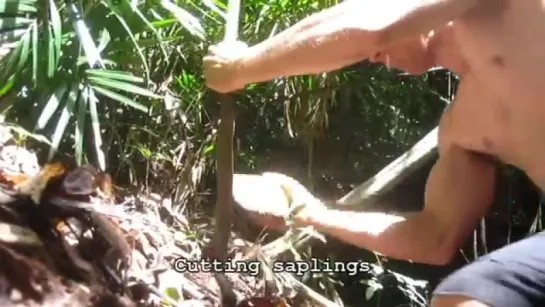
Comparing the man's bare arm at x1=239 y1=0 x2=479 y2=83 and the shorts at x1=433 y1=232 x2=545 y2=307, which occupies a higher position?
the man's bare arm at x1=239 y1=0 x2=479 y2=83

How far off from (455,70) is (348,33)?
28 centimetres

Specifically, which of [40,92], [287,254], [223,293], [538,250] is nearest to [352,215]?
[287,254]

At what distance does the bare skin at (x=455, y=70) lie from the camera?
0.98 m

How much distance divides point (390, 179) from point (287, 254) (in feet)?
0.72

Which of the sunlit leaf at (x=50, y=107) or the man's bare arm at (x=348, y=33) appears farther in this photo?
the sunlit leaf at (x=50, y=107)

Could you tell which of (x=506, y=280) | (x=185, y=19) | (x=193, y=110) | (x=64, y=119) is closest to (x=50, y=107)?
(x=64, y=119)

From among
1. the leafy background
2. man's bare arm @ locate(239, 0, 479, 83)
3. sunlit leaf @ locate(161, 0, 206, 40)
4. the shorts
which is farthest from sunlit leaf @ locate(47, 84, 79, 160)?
the shorts

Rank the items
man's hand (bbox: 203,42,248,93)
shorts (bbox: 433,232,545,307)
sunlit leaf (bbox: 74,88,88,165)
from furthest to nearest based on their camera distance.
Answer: sunlit leaf (bbox: 74,88,88,165) < man's hand (bbox: 203,42,248,93) < shorts (bbox: 433,232,545,307)

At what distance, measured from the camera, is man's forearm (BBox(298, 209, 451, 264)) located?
1271 millimetres

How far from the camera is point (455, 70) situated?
120 centimetres

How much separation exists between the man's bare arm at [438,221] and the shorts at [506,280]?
0.25 meters

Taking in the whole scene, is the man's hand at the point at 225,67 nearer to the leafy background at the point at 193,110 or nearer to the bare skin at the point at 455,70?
the bare skin at the point at 455,70

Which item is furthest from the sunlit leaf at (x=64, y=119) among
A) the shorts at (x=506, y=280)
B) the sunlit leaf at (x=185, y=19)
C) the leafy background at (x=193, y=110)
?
the shorts at (x=506, y=280)

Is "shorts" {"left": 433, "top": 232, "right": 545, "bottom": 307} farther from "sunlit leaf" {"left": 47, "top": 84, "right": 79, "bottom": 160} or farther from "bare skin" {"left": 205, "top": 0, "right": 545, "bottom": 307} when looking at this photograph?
"sunlit leaf" {"left": 47, "top": 84, "right": 79, "bottom": 160}
